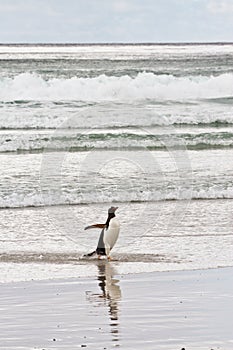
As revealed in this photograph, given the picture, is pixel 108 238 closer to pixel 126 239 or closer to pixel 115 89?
pixel 126 239

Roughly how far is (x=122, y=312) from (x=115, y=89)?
105 feet

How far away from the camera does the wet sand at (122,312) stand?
583 centimetres

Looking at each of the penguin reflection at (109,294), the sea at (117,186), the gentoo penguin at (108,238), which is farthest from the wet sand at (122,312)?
the gentoo penguin at (108,238)

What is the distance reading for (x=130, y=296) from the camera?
7.27 metres

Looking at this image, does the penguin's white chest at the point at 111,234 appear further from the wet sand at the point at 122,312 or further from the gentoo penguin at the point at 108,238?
the wet sand at the point at 122,312

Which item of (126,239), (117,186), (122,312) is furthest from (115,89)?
(122,312)

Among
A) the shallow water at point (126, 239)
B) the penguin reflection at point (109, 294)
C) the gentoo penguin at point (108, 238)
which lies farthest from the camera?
the gentoo penguin at point (108, 238)

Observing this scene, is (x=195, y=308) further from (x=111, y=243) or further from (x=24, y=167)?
(x=24, y=167)

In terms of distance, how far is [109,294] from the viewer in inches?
293

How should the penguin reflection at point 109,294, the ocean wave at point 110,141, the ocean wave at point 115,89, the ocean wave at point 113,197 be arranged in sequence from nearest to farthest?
the penguin reflection at point 109,294
the ocean wave at point 113,197
the ocean wave at point 110,141
the ocean wave at point 115,89

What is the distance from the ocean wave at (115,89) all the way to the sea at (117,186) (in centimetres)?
428

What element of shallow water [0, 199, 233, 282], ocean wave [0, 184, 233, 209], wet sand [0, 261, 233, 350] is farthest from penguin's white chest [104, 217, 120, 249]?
ocean wave [0, 184, 233, 209]

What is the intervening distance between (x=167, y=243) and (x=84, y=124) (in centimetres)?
1547

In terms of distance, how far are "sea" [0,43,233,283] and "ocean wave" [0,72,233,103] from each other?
4.28 m
